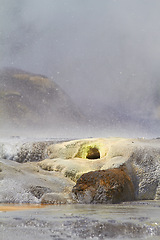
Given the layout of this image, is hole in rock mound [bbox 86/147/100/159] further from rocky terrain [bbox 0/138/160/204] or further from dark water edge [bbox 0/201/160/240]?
dark water edge [bbox 0/201/160/240]

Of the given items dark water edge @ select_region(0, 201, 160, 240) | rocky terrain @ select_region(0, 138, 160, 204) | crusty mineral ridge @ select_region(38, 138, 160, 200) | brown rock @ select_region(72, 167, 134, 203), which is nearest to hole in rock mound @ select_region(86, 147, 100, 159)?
rocky terrain @ select_region(0, 138, 160, 204)

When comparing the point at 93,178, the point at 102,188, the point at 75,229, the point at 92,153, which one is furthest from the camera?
the point at 92,153

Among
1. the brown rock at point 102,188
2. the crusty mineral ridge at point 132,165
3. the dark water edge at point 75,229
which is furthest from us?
the crusty mineral ridge at point 132,165

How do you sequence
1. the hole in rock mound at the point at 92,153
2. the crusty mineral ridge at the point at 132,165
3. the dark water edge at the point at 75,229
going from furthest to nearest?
the hole in rock mound at the point at 92,153
the crusty mineral ridge at the point at 132,165
the dark water edge at the point at 75,229

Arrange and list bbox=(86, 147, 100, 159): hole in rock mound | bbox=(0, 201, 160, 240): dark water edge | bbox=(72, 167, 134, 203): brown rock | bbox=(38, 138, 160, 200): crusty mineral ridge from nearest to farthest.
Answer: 1. bbox=(0, 201, 160, 240): dark water edge
2. bbox=(72, 167, 134, 203): brown rock
3. bbox=(38, 138, 160, 200): crusty mineral ridge
4. bbox=(86, 147, 100, 159): hole in rock mound

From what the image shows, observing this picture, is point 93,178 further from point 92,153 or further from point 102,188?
point 92,153

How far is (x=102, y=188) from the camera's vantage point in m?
2.93

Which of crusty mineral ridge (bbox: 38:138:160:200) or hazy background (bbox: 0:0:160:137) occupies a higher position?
hazy background (bbox: 0:0:160:137)

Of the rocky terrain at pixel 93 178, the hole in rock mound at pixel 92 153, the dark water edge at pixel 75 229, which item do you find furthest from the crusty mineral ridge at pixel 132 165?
the dark water edge at pixel 75 229

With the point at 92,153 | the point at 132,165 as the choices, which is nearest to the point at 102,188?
the point at 132,165

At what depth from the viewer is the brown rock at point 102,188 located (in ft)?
9.33

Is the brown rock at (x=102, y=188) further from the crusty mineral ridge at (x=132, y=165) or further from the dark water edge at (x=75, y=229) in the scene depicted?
the dark water edge at (x=75, y=229)

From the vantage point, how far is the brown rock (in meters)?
2.84

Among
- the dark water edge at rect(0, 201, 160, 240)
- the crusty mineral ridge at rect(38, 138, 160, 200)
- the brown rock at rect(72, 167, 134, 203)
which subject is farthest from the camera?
the crusty mineral ridge at rect(38, 138, 160, 200)
